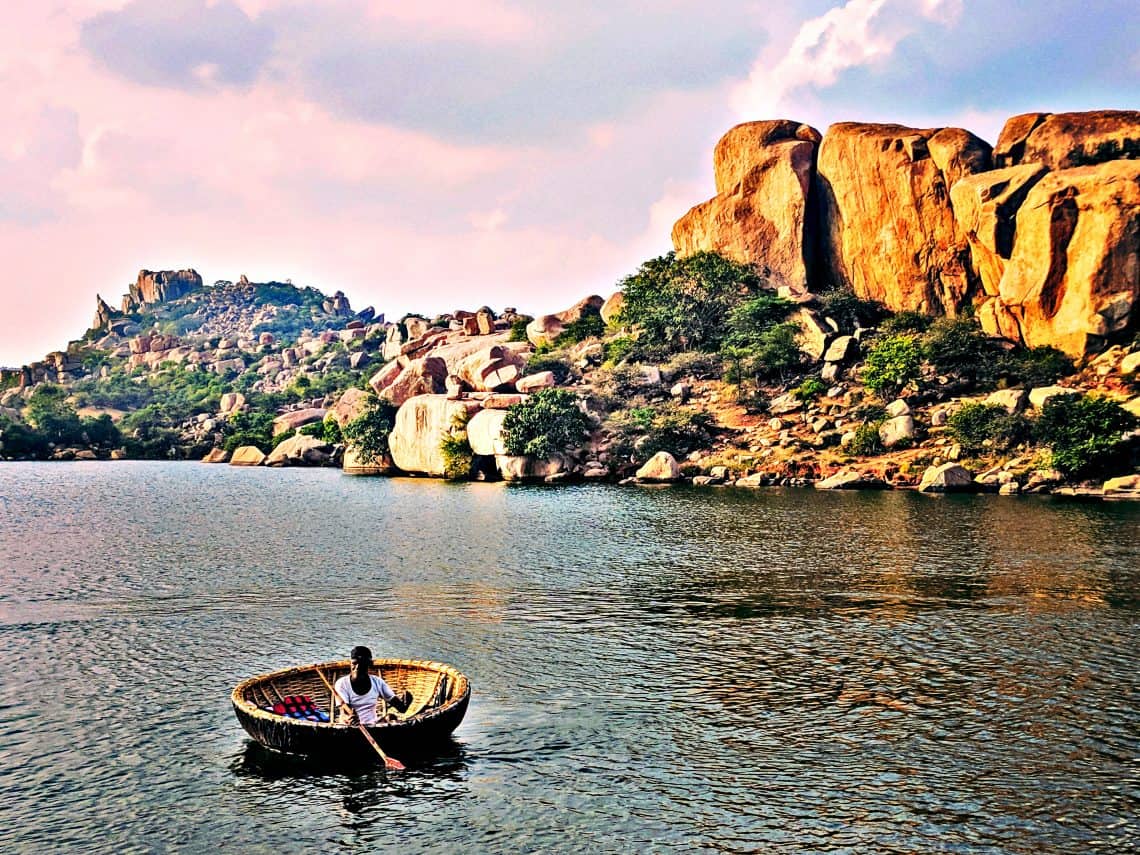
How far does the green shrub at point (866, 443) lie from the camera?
58656 millimetres

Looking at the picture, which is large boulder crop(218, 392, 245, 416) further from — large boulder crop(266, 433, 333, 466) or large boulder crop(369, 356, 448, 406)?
large boulder crop(369, 356, 448, 406)

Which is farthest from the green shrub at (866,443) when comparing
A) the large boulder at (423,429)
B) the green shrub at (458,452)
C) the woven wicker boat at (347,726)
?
the woven wicker boat at (347,726)

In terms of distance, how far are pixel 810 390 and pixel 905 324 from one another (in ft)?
38.8

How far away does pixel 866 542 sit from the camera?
119 ft

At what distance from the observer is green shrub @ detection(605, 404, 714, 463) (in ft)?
212

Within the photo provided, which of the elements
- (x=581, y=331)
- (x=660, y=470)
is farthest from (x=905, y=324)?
(x=581, y=331)

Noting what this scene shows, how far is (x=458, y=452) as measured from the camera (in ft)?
228

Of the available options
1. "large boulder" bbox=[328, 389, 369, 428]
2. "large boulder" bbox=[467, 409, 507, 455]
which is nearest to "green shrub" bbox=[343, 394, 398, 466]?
"large boulder" bbox=[328, 389, 369, 428]

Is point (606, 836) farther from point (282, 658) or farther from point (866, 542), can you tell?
point (866, 542)

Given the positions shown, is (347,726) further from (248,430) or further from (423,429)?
(248,430)

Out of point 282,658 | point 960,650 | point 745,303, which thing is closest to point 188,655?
point 282,658

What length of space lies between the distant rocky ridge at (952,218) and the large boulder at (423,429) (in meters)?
31.5

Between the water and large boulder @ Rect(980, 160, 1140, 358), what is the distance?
2709 cm

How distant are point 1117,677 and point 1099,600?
7362 mm
